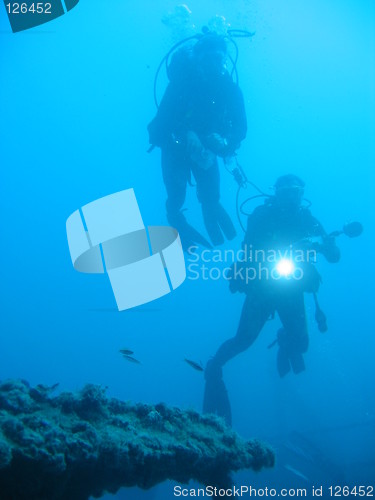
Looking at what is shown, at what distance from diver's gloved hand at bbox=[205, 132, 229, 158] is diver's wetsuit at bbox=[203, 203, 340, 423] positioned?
145cm

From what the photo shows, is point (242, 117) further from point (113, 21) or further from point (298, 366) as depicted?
point (113, 21)

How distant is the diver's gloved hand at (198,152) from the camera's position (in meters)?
7.74

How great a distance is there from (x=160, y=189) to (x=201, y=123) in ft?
150

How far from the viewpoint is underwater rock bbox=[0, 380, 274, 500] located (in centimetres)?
251

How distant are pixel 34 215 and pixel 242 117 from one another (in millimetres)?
52153

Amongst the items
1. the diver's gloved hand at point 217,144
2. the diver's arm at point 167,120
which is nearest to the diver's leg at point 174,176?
the diver's arm at point 167,120

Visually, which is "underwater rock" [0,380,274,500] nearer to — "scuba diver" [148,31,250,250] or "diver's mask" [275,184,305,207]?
"scuba diver" [148,31,250,250]

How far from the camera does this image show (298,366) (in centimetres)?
830

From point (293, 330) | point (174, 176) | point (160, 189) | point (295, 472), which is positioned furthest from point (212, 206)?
point (160, 189)

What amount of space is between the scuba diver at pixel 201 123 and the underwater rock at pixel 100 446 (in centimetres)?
499

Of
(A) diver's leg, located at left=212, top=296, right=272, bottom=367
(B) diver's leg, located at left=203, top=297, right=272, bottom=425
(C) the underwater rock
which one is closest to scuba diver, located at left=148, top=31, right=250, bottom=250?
(A) diver's leg, located at left=212, top=296, right=272, bottom=367

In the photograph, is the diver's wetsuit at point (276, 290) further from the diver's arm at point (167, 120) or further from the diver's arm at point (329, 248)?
the diver's arm at point (167, 120)

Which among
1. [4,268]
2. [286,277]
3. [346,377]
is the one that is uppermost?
[4,268]

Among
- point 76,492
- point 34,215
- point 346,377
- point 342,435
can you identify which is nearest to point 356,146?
point 346,377
